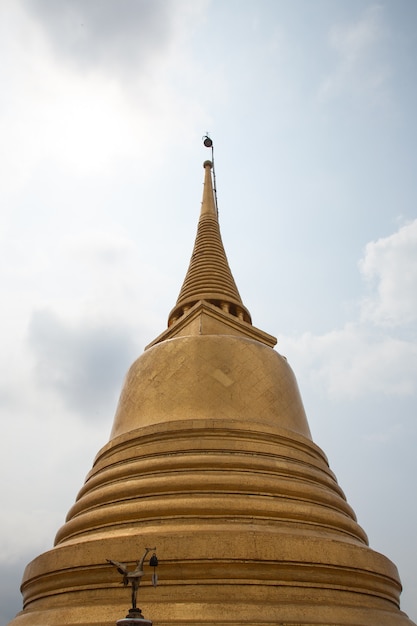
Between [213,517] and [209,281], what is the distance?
7.58 m

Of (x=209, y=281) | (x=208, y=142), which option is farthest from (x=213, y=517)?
(x=208, y=142)

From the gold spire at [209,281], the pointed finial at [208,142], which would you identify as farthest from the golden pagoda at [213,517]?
the pointed finial at [208,142]

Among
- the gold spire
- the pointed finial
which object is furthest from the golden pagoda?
the pointed finial

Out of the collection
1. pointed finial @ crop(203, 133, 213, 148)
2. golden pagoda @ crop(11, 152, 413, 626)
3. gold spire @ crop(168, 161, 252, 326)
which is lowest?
golden pagoda @ crop(11, 152, 413, 626)

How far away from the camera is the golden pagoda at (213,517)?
5480 mm

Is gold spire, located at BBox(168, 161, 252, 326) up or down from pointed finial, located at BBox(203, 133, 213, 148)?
down

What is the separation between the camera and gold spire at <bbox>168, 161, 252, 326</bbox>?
41.7ft

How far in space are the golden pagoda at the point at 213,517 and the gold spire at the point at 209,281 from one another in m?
3.00

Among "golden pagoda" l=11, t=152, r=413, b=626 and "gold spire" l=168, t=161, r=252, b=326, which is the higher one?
"gold spire" l=168, t=161, r=252, b=326

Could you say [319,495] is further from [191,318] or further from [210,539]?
[191,318]

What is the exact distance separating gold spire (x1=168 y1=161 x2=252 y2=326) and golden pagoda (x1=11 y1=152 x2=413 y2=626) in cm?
300

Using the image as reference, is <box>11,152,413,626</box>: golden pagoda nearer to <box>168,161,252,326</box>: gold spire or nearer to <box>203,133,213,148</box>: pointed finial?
<box>168,161,252,326</box>: gold spire

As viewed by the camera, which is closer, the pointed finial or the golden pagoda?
the golden pagoda

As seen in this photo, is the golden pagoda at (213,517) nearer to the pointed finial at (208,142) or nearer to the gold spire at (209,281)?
the gold spire at (209,281)
